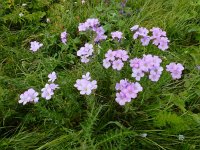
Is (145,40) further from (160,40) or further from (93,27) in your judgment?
(93,27)

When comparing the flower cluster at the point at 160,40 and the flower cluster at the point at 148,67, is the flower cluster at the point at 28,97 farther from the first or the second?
the flower cluster at the point at 160,40

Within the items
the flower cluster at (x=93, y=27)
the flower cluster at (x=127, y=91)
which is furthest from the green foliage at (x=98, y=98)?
the flower cluster at (x=127, y=91)

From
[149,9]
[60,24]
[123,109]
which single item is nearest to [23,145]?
[123,109]

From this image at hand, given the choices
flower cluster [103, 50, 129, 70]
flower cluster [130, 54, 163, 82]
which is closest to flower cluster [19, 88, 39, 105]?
flower cluster [103, 50, 129, 70]

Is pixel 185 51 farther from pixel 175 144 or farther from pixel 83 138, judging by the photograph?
pixel 83 138

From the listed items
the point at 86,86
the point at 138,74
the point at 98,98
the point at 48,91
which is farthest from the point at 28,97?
the point at 138,74

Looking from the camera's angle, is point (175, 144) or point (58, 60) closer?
point (175, 144)

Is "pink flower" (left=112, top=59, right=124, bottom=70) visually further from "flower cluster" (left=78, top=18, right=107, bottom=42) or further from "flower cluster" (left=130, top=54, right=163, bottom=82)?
"flower cluster" (left=78, top=18, right=107, bottom=42)

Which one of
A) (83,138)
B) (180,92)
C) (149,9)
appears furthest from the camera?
(149,9)
